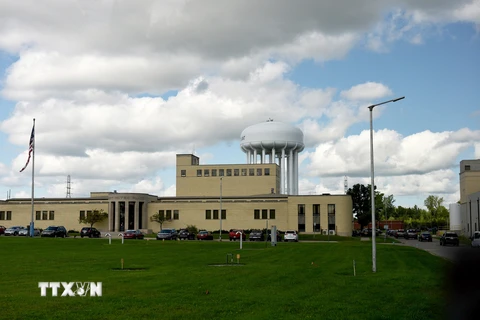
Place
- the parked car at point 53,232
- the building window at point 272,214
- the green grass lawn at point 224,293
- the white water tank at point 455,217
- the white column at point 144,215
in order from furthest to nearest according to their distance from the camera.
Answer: the white water tank at point 455,217, the white column at point 144,215, the building window at point 272,214, the parked car at point 53,232, the green grass lawn at point 224,293

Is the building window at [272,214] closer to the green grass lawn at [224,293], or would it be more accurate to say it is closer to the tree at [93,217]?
the tree at [93,217]

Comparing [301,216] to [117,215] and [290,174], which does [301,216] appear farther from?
[117,215]

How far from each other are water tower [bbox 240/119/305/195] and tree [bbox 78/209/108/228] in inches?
1509

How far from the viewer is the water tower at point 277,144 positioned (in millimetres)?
130500

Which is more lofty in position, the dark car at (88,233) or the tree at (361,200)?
the tree at (361,200)

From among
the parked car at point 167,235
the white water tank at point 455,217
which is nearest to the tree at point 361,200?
the white water tank at point 455,217

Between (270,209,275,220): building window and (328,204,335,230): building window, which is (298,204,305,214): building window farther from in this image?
(270,209,275,220): building window

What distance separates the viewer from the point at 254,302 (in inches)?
719

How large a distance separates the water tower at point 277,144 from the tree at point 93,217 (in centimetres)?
3834

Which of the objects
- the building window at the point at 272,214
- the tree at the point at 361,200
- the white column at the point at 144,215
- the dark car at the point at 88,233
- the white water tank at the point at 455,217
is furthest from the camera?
the tree at the point at 361,200

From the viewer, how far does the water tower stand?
130500 mm

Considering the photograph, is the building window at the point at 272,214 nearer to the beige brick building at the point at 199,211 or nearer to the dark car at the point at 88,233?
the beige brick building at the point at 199,211

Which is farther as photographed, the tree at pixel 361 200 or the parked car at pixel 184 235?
the tree at pixel 361 200

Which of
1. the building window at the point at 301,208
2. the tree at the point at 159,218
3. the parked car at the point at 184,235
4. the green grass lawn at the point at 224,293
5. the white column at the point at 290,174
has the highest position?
the white column at the point at 290,174
